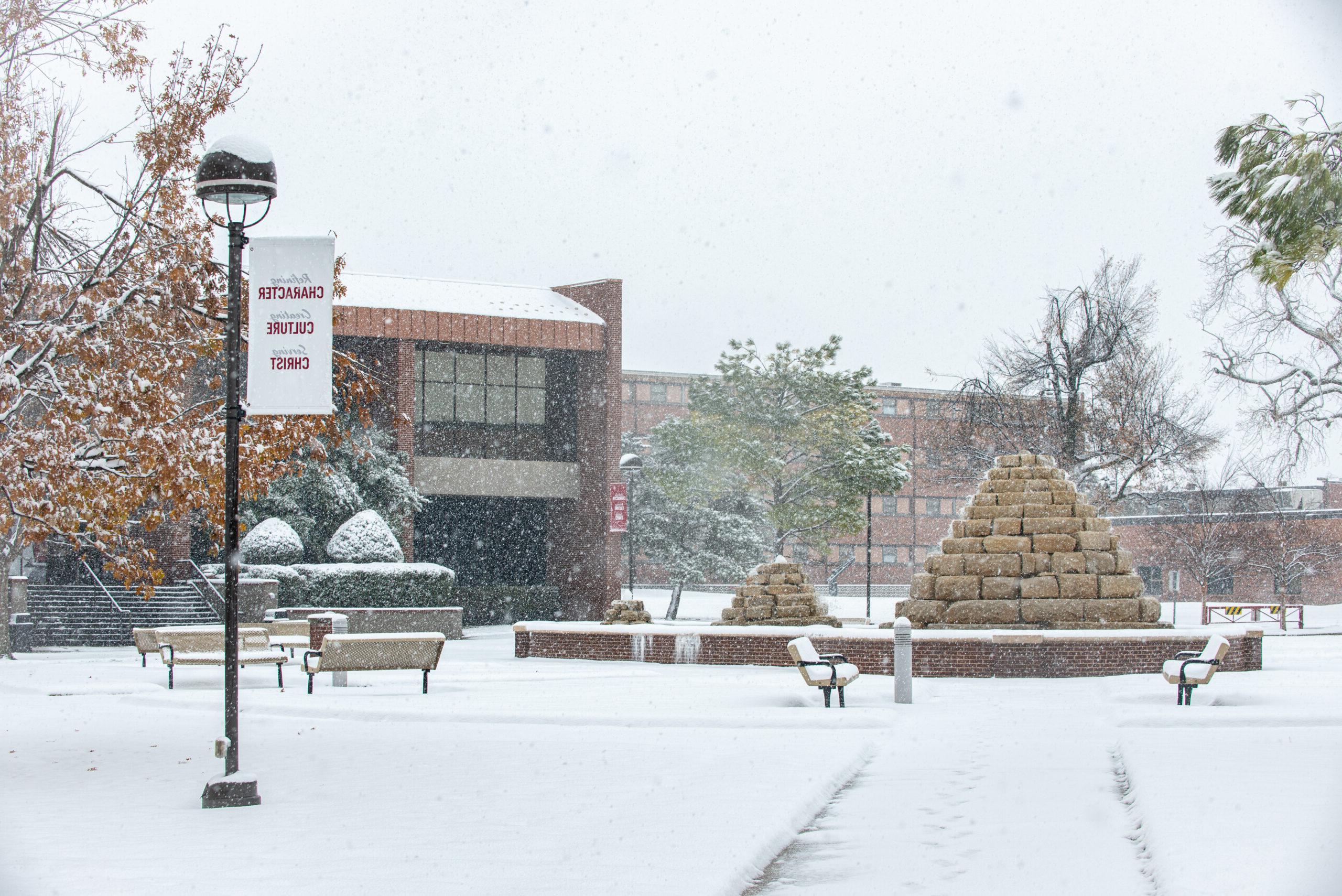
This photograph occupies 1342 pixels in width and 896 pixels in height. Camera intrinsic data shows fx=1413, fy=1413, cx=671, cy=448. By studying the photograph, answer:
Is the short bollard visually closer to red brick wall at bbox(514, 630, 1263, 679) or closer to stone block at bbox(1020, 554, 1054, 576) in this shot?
red brick wall at bbox(514, 630, 1263, 679)

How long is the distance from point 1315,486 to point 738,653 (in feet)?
208

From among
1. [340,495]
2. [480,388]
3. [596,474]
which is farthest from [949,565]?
[480,388]

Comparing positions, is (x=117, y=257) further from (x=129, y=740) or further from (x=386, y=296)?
(x=386, y=296)

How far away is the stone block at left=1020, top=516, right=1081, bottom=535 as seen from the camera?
22656mm

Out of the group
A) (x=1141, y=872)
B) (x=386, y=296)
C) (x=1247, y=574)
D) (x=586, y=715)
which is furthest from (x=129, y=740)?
(x=1247, y=574)

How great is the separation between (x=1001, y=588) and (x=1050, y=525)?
1.31 metres

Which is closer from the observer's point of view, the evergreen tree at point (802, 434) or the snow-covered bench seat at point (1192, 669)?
the snow-covered bench seat at point (1192, 669)

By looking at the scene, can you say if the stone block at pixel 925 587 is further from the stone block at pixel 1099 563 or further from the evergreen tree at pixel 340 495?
the evergreen tree at pixel 340 495

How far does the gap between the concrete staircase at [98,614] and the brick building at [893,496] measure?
54.4 m

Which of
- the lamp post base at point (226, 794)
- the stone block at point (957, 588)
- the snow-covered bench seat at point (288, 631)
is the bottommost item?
the snow-covered bench seat at point (288, 631)

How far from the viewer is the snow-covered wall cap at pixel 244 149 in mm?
9586

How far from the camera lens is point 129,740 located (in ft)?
42.2

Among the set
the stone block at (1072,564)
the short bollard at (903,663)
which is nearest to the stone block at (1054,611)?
the stone block at (1072,564)

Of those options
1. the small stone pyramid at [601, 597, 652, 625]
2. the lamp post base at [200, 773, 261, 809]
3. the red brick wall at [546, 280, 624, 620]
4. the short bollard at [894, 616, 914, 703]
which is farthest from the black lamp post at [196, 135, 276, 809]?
the red brick wall at [546, 280, 624, 620]
